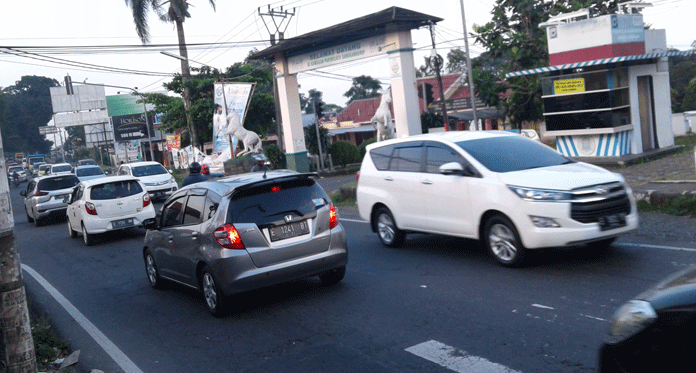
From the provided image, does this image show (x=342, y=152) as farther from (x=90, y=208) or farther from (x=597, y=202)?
(x=597, y=202)

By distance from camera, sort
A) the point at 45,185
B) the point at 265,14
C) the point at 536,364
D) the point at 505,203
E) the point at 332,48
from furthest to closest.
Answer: the point at 265,14, the point at 332,48, the point at 45,185, the point at 505,203, the point at 536,364

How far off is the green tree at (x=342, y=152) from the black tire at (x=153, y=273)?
2212 centimetres

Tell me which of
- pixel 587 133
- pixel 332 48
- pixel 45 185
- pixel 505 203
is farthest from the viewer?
pixel 332 48

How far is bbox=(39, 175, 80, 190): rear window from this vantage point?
70.5 ft

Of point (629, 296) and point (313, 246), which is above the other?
point (313, 246)

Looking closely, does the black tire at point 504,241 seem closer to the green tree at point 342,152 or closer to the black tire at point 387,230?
the black tire at point 387,230

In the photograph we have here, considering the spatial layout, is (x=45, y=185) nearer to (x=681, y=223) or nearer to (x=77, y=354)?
(x=77, y=354)

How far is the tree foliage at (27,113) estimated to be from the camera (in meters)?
114

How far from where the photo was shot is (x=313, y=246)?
775 cm

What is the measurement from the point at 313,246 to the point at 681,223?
20.1 feet

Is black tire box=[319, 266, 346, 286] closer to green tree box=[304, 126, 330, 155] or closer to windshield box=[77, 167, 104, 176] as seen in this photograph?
green tree box=[304, 126, 330, 155]

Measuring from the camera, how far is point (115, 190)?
1602 cm

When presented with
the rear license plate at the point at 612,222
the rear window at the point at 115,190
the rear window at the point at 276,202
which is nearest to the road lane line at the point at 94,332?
the rear window at the point at 276,202

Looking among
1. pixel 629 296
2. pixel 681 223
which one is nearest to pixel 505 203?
pixel 629 296
